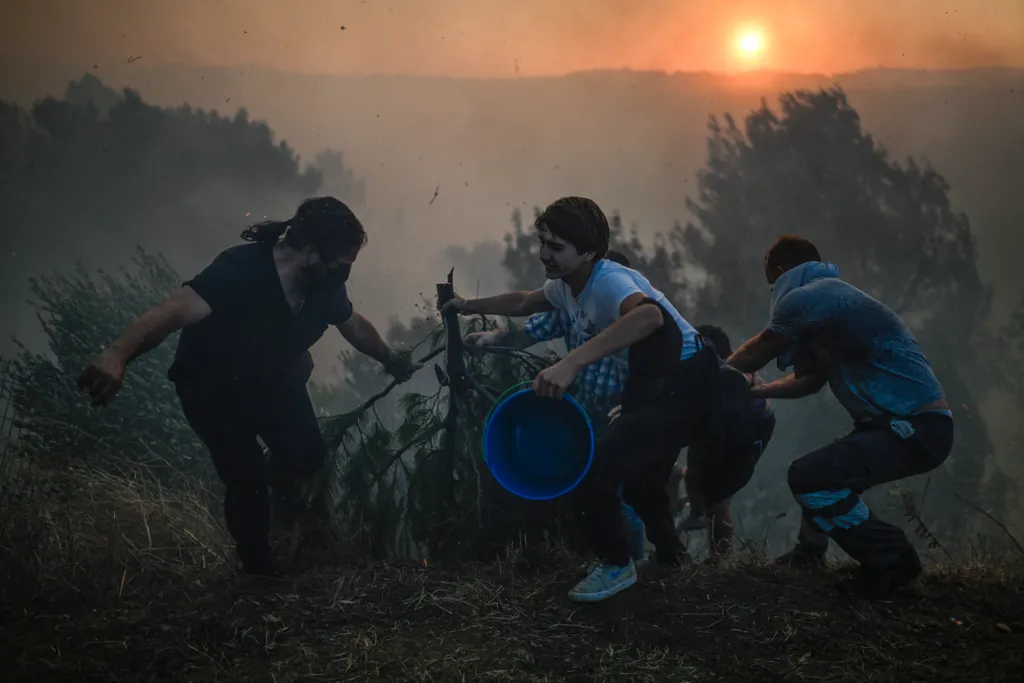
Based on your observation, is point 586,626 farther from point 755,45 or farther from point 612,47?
point 755,45

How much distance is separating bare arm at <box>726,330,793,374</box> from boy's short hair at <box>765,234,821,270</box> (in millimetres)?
423

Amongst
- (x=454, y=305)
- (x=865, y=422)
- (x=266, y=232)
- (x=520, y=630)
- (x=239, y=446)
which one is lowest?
(x=520, y=630)

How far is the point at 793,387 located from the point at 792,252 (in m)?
0.72

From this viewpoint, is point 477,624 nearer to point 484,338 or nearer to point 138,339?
point 484,338

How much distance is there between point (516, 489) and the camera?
325 cm

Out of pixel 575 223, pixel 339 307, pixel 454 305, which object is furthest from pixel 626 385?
pixel 339 307

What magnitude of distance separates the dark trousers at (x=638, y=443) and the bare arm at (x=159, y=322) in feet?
6.44

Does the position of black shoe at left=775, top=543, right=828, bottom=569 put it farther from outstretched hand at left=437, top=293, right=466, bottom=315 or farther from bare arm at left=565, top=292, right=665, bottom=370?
outstretched hand at left=437, top=293, right=466, bottom=315

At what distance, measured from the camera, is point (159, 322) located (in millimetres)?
3213

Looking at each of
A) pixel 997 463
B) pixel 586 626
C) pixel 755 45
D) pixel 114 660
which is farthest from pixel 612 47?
pixel 997 463

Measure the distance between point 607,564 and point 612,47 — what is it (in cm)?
600

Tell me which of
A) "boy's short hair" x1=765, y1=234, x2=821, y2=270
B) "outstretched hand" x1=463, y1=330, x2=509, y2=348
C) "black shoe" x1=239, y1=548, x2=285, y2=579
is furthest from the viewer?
"outstretched hand" x1=463, y1=330, x2=509, y2=348

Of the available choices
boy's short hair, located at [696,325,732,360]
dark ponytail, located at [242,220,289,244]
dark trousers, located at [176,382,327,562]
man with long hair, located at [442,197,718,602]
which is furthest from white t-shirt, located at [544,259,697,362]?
dark trousers, located at [176,382,327,562]

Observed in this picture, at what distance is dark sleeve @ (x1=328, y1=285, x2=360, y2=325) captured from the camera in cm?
395
